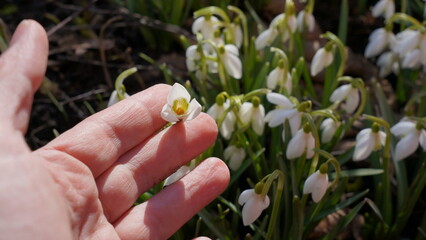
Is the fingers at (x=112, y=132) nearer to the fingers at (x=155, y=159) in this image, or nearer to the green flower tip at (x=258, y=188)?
the fingers at (x=155, y=159)

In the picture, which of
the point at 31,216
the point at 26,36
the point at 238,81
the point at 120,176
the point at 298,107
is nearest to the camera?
the point at 31,216

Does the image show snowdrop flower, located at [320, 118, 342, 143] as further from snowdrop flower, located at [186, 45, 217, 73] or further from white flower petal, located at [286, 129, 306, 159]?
snowdrop flower, located at [186, 45, 217, 73]

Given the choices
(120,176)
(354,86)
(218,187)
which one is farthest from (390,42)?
(120,176)

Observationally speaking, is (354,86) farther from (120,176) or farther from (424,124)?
(120,176)

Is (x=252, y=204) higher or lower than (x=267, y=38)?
lower

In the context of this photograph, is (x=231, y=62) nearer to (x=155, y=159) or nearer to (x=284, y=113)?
(x=284, y=113)

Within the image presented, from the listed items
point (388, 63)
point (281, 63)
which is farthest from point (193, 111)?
point (388, 63)
